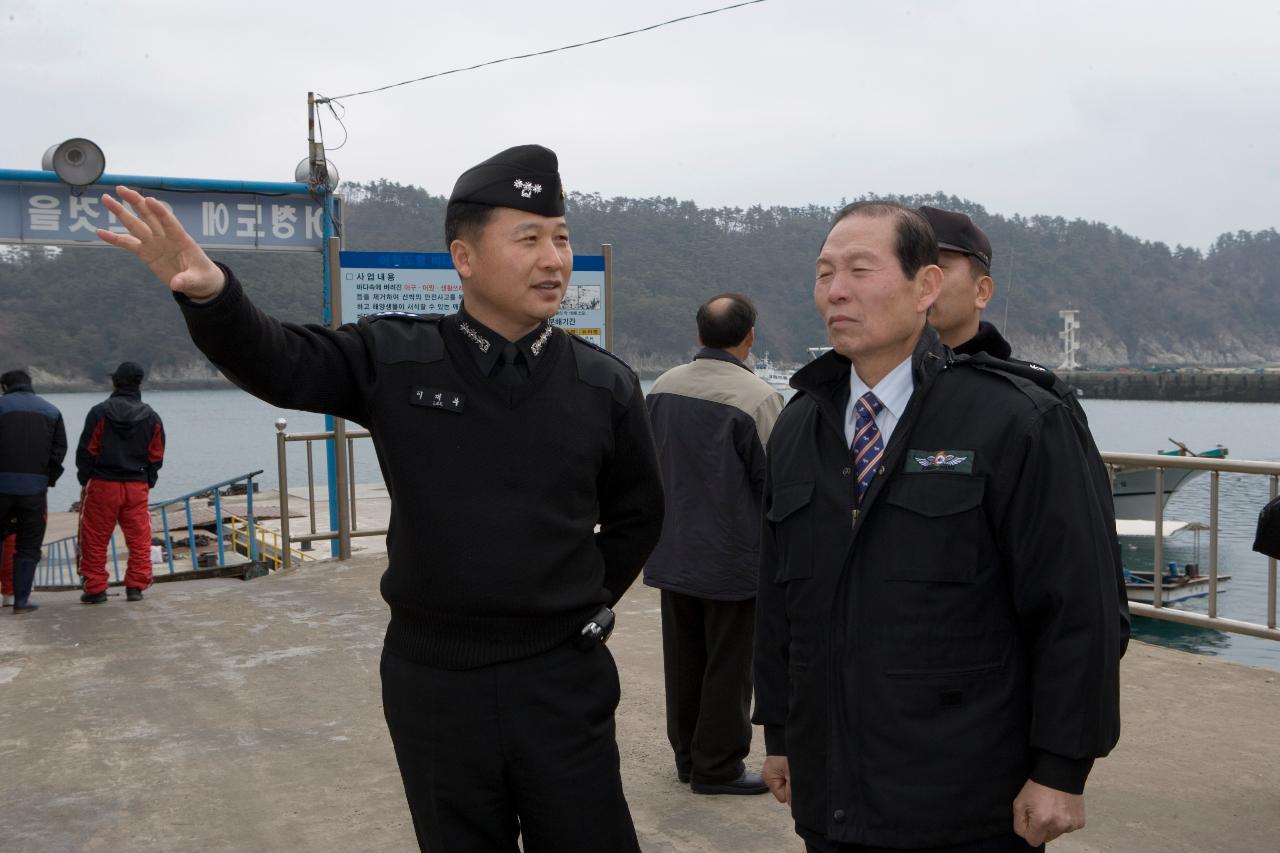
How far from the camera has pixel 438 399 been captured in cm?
240

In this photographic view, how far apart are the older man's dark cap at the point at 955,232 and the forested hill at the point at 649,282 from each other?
32964 millimetres

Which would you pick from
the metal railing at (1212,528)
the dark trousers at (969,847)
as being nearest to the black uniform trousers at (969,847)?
the dark trousers at (969,847)

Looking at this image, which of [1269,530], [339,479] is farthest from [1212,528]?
[339,479]

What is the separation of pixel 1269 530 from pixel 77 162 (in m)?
9.97

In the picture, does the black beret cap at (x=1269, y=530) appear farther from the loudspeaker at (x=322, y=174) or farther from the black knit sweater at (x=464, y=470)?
the loudspeaker at (x=322, y=174)

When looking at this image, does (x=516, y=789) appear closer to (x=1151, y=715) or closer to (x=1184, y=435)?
(x=1151, y=715)

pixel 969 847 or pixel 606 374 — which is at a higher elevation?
pixel 606 374

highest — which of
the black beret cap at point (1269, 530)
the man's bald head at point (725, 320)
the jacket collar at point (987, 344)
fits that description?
the man's bald head at point (725, 320)

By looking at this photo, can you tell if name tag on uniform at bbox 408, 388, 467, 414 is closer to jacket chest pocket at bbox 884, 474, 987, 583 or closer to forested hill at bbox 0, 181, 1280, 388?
jacket chest pocket at bbox 884, 474, 987, 583

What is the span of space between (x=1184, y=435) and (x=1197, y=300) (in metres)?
50.4

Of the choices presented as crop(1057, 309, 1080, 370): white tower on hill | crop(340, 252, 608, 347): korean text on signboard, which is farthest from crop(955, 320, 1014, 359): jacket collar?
crop(1057, 309, 1080, 370): white tower on hill

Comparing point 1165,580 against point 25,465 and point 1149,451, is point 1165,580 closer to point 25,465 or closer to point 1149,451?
point 25,465

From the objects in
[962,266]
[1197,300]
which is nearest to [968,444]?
[962,266]

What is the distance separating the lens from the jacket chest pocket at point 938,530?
2090mm
